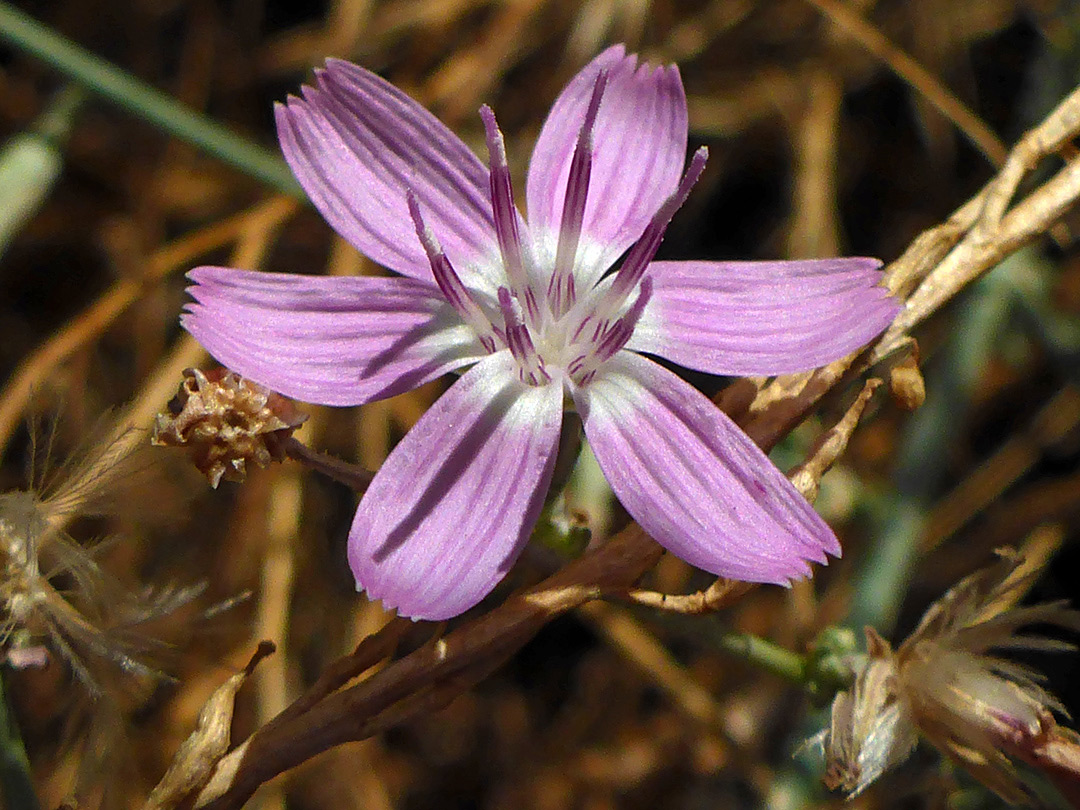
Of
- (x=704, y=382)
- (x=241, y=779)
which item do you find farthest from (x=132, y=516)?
(x=704, y=382)

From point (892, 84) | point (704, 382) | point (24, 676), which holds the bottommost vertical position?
point (24, 676)

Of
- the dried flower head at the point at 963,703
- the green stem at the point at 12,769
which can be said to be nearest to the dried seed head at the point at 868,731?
the dried flower head at the point at 963,703

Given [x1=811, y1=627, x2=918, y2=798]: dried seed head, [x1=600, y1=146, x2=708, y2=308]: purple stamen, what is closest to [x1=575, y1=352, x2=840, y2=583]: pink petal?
[x1=600, y1=146, x2=708, y2=308]: purple stamen

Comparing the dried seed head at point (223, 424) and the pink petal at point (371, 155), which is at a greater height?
the pink petal at point (371, 155)

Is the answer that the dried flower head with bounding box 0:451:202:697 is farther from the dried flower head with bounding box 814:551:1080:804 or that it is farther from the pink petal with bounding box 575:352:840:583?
the dried flower head with bounding box 814:551:1080:804

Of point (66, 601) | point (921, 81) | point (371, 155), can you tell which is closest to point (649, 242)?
point (371, 155)

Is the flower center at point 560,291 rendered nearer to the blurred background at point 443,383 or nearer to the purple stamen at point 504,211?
the purple stamen at point 504,211

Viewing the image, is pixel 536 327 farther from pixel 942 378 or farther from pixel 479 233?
pixel 942 378
